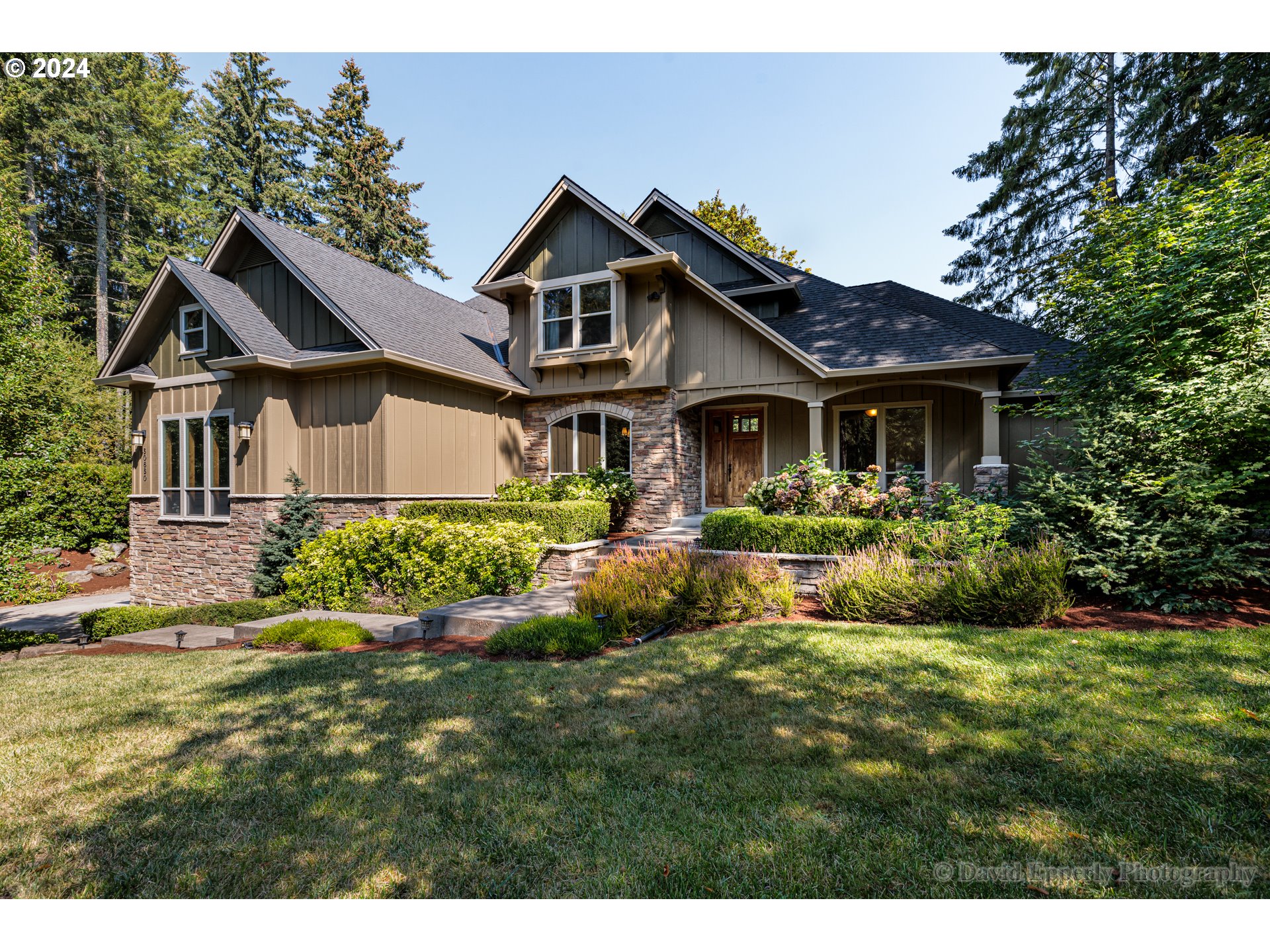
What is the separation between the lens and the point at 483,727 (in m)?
3.52

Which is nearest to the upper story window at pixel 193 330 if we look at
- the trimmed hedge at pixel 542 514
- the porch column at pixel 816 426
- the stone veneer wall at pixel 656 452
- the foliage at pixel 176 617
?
the foliage at pixel 176 617

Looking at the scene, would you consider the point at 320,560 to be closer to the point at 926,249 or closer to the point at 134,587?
the point at 134,587

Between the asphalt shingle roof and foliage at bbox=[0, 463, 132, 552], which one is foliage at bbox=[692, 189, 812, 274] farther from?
foliage at bbox=[0, 463, 132, 552]

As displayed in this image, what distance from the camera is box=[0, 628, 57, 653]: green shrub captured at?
294 inches

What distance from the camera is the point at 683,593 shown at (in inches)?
239

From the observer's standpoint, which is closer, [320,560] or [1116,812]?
[1116,812]

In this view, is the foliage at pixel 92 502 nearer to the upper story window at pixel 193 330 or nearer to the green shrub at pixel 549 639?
the upper story window at pixel 193 330

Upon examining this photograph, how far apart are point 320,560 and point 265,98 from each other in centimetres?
2803

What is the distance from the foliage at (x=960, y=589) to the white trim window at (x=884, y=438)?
5.31 m

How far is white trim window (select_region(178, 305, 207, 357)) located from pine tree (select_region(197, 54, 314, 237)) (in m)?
17.6

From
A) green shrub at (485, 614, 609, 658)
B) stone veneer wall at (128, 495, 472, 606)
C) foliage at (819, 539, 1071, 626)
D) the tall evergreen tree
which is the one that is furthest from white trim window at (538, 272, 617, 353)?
the tall evergreen tree

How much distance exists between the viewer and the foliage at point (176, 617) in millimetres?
8320
